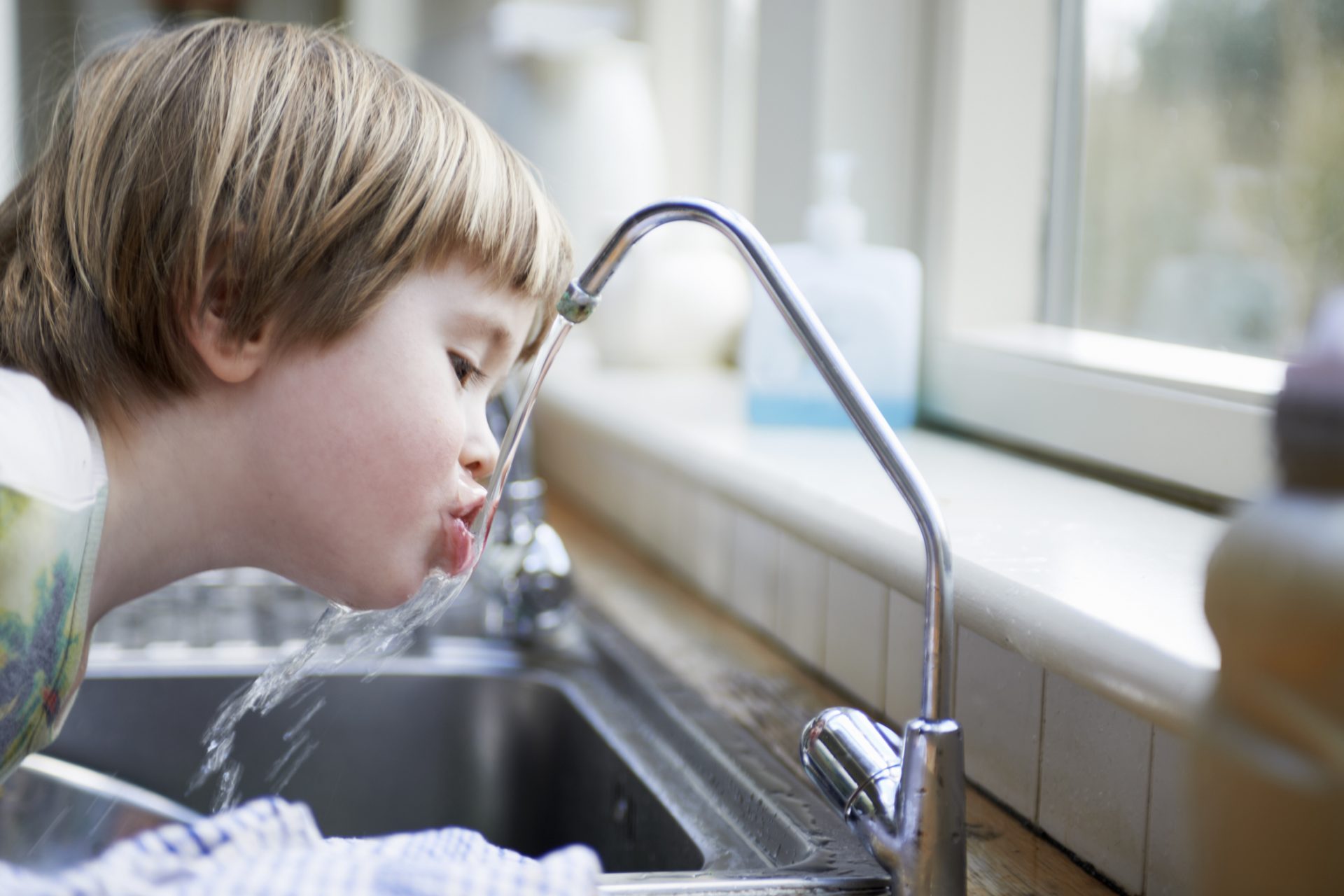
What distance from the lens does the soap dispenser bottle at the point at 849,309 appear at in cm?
110

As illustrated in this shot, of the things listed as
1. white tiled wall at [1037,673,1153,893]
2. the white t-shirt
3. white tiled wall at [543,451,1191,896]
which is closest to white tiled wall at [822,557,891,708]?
white tiled wall at [543,451,1191,896]

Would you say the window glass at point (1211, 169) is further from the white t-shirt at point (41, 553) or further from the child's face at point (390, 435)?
the white t-shirt at point (41, 553)

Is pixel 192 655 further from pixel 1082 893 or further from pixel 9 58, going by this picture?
pixel 9 58

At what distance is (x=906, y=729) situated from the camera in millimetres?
541

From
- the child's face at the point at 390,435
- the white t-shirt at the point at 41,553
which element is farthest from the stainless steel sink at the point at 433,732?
the white t-shirt at the point at 41,553

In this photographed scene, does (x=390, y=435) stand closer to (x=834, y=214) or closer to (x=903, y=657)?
(x=903, y=657)

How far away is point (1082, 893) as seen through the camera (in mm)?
598

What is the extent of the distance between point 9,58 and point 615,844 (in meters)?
1.96

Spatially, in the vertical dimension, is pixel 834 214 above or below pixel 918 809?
above

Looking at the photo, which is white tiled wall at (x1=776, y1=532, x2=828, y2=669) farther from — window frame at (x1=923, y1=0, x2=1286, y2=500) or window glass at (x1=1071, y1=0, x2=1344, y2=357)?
window glass at (x1=1071, y1=0, x2=1344, y2=357)

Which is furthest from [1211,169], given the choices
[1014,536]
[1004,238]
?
[1014,536]

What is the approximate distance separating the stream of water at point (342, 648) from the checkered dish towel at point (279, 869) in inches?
8.3

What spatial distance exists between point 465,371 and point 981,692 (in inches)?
13.0

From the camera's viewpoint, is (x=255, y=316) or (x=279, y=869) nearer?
(x=279, y=869)
